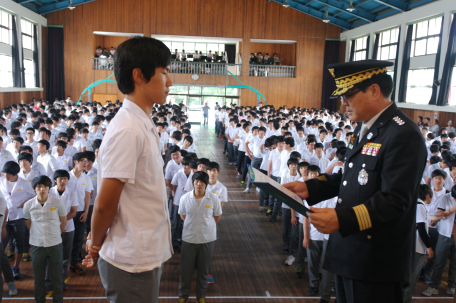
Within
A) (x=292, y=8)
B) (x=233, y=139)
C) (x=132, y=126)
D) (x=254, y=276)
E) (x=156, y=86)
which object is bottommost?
(x=254, y=276)

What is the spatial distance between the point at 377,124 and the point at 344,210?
1.65ft

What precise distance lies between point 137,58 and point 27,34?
74.0 ft

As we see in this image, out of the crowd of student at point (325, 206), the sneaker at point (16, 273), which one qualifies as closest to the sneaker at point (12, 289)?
the sneaker at point (16, 273)

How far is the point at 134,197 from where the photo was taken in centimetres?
144

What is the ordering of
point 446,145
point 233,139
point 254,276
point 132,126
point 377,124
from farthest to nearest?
point 233,139, point 446,145, point 254,276, point 377,124, point 132,126

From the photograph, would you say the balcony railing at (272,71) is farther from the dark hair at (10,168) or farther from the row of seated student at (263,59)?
the dark hair at (10,168)

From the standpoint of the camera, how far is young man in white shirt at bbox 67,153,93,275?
506 cm

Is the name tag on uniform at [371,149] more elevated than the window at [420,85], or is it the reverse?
the window at [420,85]

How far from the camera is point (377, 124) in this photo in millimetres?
1839

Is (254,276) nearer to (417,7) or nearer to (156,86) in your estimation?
(156,86)

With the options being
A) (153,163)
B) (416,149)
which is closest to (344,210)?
(416,149)

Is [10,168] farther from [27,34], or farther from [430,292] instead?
[27,34]

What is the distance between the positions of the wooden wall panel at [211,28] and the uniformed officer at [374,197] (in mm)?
20891

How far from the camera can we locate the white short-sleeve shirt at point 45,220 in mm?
4004
